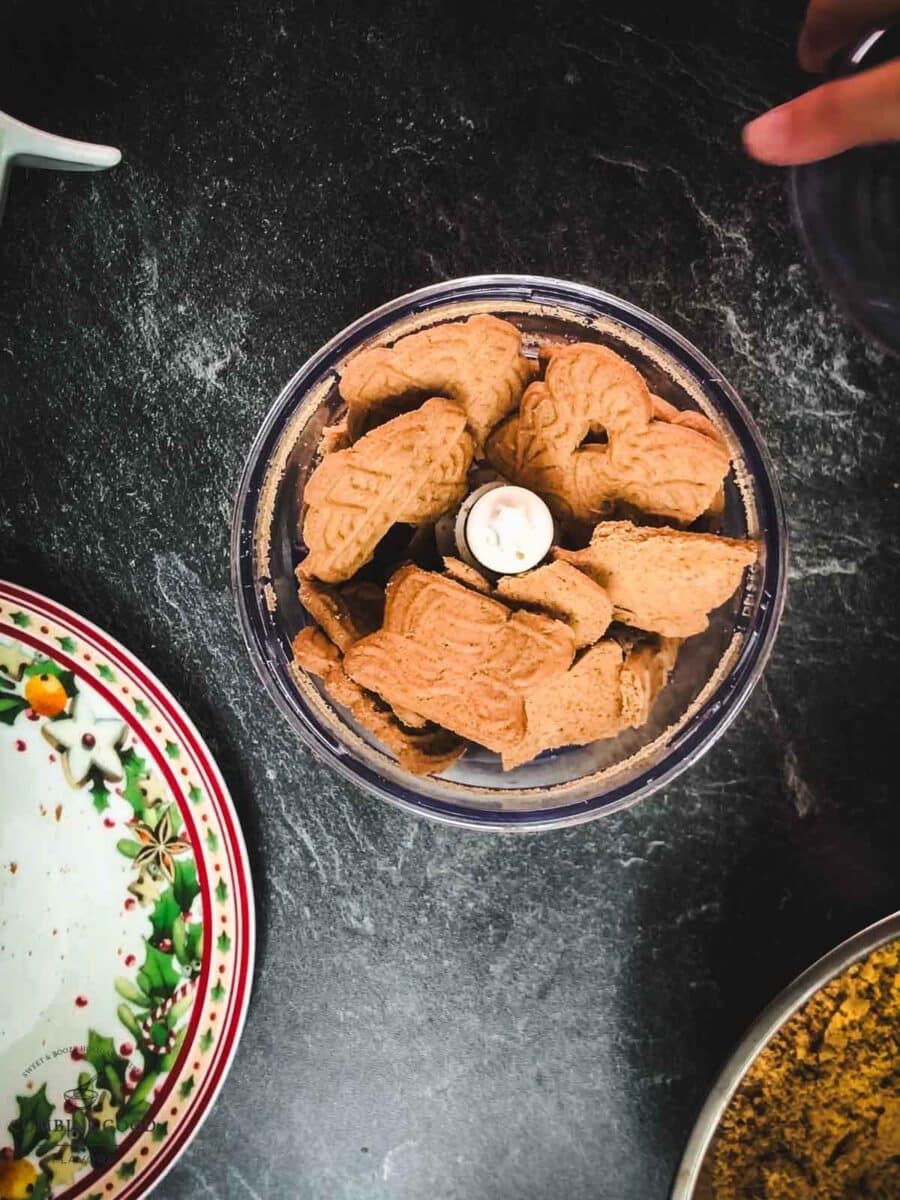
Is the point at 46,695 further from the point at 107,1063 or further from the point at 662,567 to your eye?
the point at 662,567

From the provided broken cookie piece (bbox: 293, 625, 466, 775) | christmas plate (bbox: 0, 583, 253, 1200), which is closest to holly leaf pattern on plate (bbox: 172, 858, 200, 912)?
christmas plate (bbox: 0, 583, 253, 1200)

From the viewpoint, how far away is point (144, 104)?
95 cm

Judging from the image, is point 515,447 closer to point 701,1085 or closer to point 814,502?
point 814,502

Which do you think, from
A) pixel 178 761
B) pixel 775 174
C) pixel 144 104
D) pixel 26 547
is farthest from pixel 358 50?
pixel 178 761

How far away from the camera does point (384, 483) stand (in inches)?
29.2

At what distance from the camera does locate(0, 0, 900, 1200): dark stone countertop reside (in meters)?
0.92

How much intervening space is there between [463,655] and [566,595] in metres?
0.08

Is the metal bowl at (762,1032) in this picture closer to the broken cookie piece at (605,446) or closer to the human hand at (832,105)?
the broken cookie piece at (605,446)

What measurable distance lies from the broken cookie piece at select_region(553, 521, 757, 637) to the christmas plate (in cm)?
39

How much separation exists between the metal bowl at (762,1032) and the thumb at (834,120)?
23.1 inches

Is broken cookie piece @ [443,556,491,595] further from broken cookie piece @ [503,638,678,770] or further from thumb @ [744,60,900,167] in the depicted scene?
thumb @ [744,60,900,167]

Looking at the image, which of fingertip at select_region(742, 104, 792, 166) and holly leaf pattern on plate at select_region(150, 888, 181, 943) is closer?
fingertip at select_region(742, 104, 792, 166)

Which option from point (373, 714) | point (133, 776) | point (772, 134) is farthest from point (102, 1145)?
point (772, 134)

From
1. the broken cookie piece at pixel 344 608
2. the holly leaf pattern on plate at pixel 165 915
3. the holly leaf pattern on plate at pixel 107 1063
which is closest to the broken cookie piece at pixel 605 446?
the broken cookie piece at pixel 344 608
